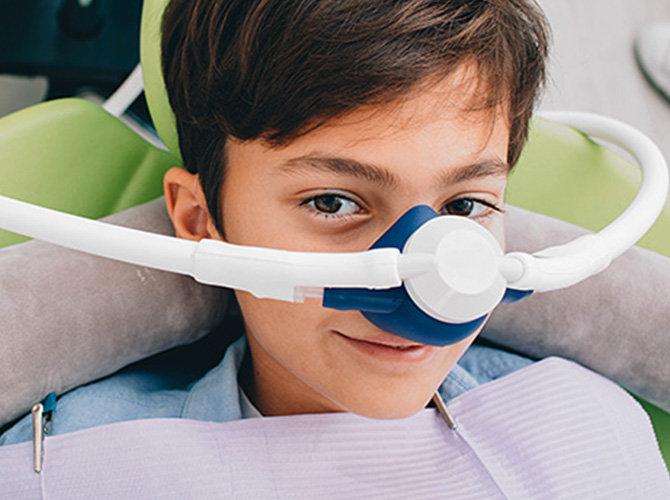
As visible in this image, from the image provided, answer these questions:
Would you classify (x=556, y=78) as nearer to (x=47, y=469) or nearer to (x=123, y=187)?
(x=123, y=187)

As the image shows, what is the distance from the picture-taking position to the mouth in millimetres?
585

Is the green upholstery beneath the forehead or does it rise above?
beneath

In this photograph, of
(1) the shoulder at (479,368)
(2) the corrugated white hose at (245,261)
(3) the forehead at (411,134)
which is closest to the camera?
(2) the corrugated white hose at (245,261)

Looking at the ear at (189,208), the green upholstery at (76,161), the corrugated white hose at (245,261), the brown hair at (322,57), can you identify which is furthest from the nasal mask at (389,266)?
the green upholstery at (76,161)

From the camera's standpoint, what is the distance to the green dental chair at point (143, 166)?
2.66 ft

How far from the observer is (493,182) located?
624mm

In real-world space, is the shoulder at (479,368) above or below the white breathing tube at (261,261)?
below

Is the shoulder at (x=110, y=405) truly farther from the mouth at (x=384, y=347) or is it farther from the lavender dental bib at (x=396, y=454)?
the mouth at (x=384, y=347)

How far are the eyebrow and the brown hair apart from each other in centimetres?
2

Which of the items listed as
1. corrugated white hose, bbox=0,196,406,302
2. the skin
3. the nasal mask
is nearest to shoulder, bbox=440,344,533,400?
the skin

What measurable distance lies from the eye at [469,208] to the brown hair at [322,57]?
7 centimetres

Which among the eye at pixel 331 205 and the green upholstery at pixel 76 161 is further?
the green upholstery at pixel 76 161

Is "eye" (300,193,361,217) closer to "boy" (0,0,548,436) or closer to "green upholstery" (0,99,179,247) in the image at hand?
"boy" (0,0,548,436)

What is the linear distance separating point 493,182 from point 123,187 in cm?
47
